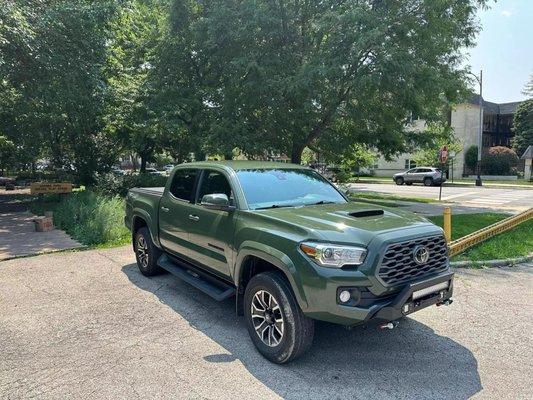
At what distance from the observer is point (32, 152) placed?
66.9ft

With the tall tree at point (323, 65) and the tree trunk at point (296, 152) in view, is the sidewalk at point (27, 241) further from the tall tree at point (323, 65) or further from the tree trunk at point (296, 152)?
the tree trunk at point (296, 152)

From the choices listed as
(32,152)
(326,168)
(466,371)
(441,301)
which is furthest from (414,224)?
(326,168)

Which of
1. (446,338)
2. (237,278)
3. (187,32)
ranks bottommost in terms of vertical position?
(446,338)

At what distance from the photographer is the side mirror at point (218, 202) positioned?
4.10 metres

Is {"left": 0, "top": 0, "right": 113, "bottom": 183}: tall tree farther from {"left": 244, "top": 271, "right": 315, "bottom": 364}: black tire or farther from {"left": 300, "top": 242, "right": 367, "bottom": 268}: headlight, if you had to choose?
{"left": 300, "top": 242, "right": 367, "bottom": 268}: headlight

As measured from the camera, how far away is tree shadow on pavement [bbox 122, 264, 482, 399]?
A: 3203 mm

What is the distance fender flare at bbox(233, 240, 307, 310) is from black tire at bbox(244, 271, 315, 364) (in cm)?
10

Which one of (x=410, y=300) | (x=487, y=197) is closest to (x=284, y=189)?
(x=410, y=300)

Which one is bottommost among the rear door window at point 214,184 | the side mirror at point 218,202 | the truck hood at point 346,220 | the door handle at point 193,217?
the door handle at point 193,217

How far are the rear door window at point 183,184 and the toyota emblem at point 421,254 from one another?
2861 mm

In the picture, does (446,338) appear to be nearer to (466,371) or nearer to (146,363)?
(466,371)

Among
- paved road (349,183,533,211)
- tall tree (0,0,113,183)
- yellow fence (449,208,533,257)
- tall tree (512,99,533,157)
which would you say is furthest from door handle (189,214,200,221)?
tall tree (512,99,533,157)

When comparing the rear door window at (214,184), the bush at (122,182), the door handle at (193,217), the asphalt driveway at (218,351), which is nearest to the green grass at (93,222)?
the asphalt driveway at (218,351)

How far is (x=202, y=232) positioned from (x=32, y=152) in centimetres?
1954
